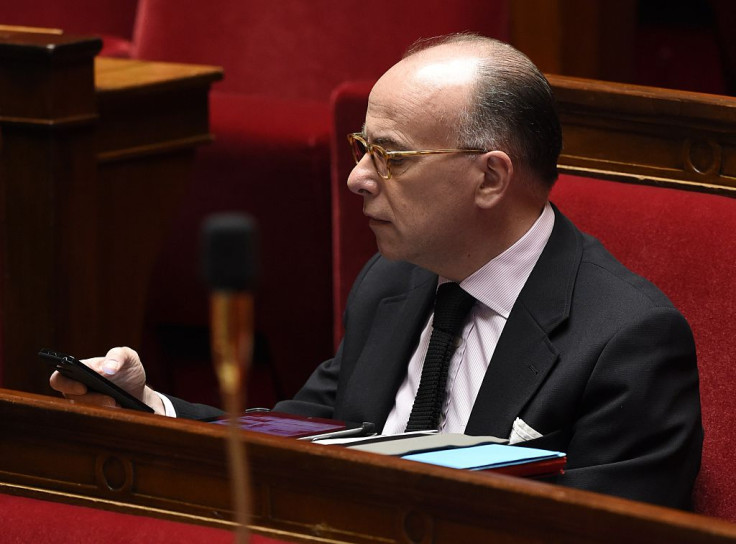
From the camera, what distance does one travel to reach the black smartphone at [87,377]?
0.74m

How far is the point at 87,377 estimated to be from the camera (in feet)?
2.49

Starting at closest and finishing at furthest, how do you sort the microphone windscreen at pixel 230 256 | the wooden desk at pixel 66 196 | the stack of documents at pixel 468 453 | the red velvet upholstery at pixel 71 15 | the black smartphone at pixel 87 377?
the microphone windscreen at pixel 230 256 < the stack of documents at pixel 468 453 < the black smartphone at pixel 87 377 < the wooden desk at pixel 66 196 < the red velvet upholstery at pixel 71 15

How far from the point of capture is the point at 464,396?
2.78ft

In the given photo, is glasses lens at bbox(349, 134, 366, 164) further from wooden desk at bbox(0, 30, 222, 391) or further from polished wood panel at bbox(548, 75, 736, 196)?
wooden desk at bbox(0, 30, 222, 391)

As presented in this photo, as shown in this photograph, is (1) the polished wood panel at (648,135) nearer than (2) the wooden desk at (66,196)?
Yes

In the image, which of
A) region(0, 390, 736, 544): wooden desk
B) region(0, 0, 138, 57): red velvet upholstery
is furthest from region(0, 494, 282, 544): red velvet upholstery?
region(0, 0, 138, 57): red velvet upholstery

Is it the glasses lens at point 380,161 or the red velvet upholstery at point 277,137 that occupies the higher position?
the glasses lens at point 380,161

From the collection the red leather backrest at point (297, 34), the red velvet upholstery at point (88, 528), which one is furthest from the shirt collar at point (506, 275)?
the red leather backrest at point (297, 34)

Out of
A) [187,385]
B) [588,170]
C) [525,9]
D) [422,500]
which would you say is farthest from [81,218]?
[422,500]

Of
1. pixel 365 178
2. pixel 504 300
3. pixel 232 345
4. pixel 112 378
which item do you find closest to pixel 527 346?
pixel 504 300

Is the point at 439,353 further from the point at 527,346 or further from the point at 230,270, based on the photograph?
the point at 230,270

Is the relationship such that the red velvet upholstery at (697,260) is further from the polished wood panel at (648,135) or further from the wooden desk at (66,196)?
the wooden desk at (66,196)

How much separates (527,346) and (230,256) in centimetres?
53

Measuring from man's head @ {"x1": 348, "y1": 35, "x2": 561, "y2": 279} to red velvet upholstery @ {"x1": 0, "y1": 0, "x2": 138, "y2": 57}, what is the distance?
2.98ft
